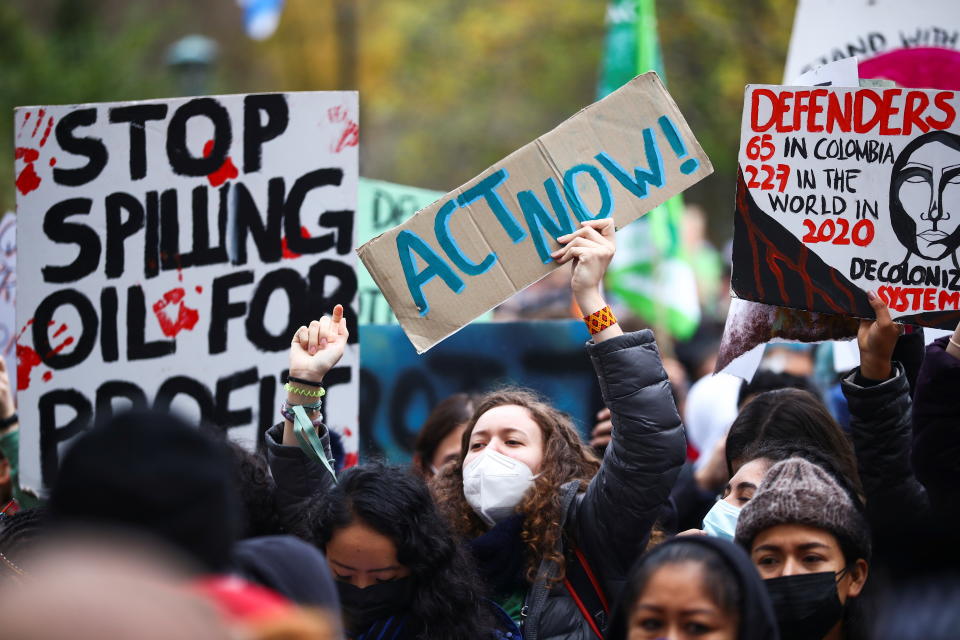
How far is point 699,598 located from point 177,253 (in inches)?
95.8

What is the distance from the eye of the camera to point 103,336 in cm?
397

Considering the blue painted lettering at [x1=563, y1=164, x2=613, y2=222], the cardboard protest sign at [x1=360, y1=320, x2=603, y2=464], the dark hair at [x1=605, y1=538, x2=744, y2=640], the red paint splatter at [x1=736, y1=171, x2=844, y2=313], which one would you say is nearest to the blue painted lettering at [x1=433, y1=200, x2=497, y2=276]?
the blue painted lettering at [x1=563, y1=164, x2=613, y2=222]

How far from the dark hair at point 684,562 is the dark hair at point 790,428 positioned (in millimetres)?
1193

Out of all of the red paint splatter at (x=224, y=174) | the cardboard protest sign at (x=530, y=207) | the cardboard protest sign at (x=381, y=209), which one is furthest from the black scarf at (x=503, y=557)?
the cardboard protest sign at (x=381, y=209)

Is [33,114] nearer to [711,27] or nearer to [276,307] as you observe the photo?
[276,307]

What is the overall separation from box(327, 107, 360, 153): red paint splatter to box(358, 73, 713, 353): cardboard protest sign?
0.69 metres

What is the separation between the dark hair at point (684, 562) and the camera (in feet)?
7.22

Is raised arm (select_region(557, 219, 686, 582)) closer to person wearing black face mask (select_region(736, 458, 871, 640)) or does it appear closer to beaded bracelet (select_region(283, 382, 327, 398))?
person wearing black face mask (select_region(736, 458, 871, 640))

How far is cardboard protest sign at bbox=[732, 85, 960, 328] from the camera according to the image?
3.26 m

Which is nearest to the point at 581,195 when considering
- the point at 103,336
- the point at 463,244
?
the point at 463,244

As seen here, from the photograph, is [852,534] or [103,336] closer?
[852,534]

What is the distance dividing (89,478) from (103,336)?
2652 mm

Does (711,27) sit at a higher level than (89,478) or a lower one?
higher

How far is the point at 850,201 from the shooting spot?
11.0 ft
